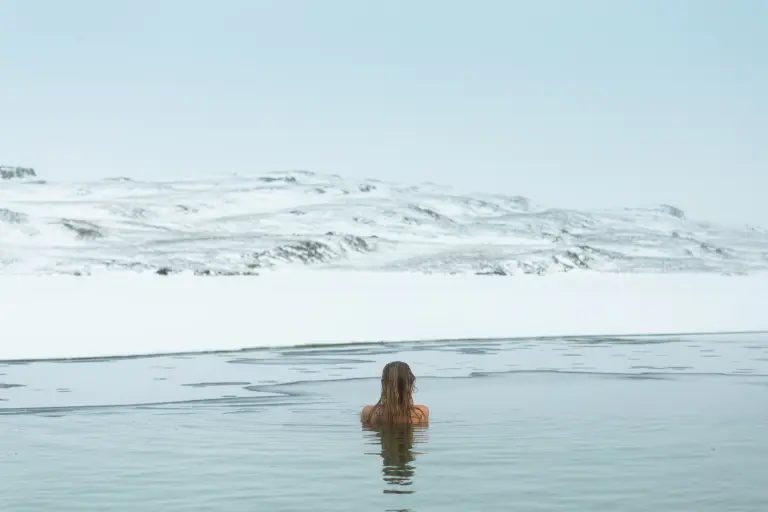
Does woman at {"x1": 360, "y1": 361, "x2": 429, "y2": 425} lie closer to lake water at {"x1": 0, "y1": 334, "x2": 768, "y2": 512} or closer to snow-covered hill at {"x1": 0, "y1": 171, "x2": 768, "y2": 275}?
lake water at {"x1": 0, "y1": 334, "x2": 768, "y2": 512}

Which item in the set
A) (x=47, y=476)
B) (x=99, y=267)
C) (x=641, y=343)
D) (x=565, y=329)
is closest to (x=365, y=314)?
(x=565, y=329)

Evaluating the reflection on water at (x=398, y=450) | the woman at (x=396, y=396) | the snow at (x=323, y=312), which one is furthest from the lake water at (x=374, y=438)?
the snow at (x=323, y=312)

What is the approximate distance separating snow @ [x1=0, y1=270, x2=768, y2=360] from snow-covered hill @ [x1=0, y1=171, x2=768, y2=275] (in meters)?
18.7

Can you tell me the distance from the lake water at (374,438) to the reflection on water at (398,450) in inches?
1.6

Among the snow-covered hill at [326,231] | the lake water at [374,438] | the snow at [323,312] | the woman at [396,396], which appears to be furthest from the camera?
the snow-covered hill at [326,231]

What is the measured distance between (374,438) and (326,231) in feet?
262

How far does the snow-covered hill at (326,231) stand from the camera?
77.9 metres

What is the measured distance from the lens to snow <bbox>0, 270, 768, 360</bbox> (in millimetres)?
29000

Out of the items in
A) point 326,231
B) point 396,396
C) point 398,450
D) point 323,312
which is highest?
point 326,231

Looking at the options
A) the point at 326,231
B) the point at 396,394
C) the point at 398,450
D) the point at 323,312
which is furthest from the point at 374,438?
the point at 326,231

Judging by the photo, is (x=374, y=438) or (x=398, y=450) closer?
(x=398, y=450)

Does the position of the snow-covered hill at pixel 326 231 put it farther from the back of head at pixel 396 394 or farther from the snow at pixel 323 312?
the back of head at pixel 396 394

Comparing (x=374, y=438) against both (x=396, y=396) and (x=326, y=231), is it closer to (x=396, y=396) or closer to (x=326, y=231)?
(x=396, y=396)

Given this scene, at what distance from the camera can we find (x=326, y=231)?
93312mm
